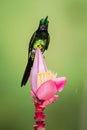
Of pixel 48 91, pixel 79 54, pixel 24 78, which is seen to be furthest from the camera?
pixel 79 54

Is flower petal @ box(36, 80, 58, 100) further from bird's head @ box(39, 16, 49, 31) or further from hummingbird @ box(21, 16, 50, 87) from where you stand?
bird's head @ box(39, 16, 49, 31)

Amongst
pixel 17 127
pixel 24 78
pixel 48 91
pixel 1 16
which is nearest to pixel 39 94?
pixel 48 91

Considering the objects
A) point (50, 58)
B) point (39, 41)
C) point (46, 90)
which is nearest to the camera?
point (46, 90)

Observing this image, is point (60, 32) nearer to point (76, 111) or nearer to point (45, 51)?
point (45, 51)

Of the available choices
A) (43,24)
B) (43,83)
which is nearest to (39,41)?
(43,24)

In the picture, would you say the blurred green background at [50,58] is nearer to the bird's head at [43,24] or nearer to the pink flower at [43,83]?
the bird's head at [43,24]

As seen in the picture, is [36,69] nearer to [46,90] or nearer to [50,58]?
[46,90]
